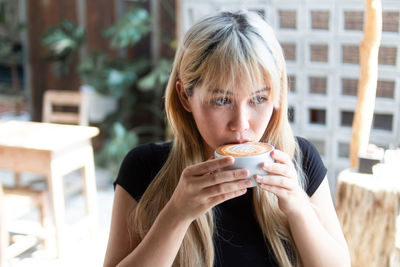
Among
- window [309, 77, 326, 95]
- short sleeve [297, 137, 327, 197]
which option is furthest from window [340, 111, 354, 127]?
short sleeve [297, 137, 327, 197]

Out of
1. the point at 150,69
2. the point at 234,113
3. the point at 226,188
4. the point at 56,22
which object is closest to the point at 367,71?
the point at 234,113

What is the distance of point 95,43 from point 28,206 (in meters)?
2.48

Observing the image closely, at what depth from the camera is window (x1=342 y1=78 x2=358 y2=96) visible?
3199 mm

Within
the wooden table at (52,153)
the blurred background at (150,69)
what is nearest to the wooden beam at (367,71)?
the blurred background at (150,69)

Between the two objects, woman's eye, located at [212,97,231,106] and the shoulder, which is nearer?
woman's eye, located at [212,97,231,106]

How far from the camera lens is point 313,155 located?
3.99ft

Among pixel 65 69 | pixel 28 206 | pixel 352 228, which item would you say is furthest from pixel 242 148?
pixel 65 69

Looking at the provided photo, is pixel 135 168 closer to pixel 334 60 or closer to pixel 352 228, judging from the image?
pixel 352 228

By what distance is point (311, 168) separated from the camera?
1185 millimetres

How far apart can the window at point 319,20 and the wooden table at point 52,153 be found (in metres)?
1.67

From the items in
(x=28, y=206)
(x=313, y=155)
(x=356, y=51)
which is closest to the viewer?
(x=313, y=155)

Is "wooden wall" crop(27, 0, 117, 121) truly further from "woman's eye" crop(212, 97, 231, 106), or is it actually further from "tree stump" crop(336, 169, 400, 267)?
"woman's eye" crop(212, 97, 231, 106)

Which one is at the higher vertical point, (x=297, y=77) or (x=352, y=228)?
(x=297, y=77)

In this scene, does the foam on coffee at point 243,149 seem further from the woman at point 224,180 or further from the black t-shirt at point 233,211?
the black t-shirt at point 233,211
